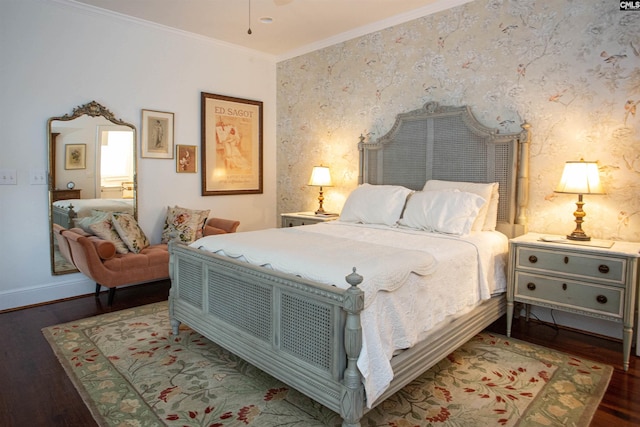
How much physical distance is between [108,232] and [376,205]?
8.21 ft

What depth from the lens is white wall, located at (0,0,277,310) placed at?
3.59 m

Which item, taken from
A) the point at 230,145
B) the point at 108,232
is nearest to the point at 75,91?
the point at 108,232

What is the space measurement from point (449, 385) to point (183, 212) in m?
3.20

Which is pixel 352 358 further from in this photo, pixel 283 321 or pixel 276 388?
pixel 276 388

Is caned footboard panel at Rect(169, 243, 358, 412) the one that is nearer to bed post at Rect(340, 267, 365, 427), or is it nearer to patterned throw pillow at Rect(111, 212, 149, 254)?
bed post at Rect(340, 267, 365, 427)

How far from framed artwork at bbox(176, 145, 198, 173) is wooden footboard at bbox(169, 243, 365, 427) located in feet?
6.42

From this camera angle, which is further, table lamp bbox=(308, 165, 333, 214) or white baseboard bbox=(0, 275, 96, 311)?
table lamp bbox=(308, 165, 333, 214)

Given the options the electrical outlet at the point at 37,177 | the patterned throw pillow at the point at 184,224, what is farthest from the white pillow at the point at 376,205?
the electrical outlet at the point at 37,177

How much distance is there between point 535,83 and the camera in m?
3.32

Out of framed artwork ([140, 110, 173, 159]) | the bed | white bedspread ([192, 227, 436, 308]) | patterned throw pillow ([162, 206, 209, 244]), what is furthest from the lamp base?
the bed

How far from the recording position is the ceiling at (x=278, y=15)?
3820 millimetres

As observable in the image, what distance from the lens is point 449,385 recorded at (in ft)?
7.83

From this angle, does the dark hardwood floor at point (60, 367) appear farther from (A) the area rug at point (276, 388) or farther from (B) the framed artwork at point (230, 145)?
(B) the framed artwork at point (230, 145)

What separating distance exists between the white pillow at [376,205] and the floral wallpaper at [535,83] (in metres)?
Result: 0.80
